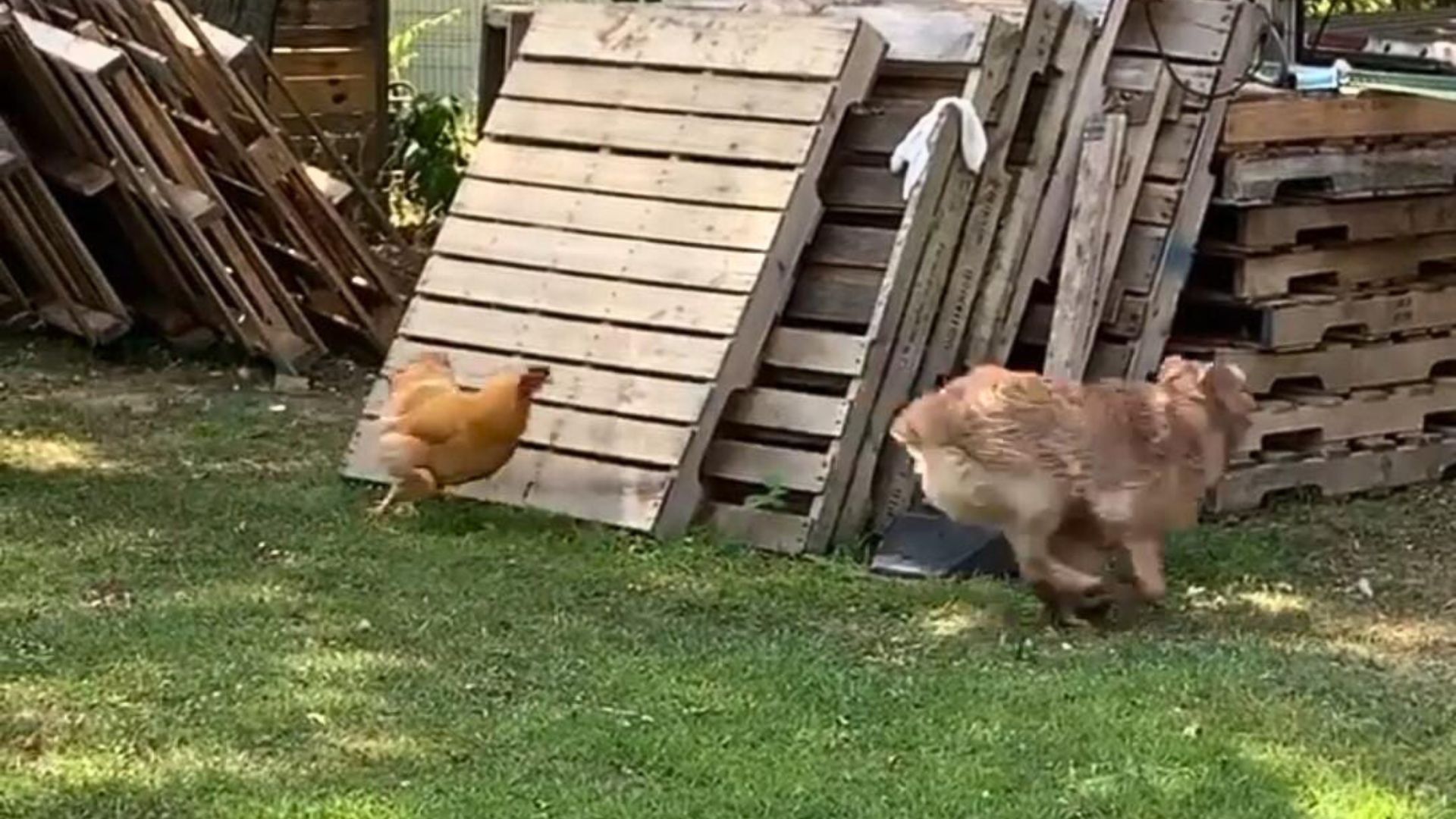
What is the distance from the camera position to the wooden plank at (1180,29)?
662cm

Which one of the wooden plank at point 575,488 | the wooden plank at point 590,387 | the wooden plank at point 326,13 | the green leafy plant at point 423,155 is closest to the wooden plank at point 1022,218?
the wooden plank at point 590,387

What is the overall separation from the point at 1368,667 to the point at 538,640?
180 centimetres

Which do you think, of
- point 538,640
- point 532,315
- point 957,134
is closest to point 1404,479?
point 957,134

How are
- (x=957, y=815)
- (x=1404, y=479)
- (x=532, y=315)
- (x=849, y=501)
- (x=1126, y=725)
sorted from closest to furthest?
(x=957, y=815) < (x=1126, y=725) < (x=849, y=501) < (x=532, y=315) < (x=1404, y=479)

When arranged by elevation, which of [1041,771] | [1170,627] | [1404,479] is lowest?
[1404,479]

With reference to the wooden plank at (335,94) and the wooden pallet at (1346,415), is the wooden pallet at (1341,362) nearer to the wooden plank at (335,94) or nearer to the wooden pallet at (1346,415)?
the wooden pallet at (1346,415)

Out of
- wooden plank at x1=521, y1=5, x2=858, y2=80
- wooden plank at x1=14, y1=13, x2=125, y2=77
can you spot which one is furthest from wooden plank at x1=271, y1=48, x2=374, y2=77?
wooden plank at x1=521, y1=5, x2=858, y2=80

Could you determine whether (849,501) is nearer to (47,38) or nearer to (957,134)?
(957,134)

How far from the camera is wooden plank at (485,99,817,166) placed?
635 cm

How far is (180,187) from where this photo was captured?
8.21m

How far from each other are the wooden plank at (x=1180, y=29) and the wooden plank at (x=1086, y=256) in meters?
0.34

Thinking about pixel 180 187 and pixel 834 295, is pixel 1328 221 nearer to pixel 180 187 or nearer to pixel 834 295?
pixel 834 295

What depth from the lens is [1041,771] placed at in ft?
13.9

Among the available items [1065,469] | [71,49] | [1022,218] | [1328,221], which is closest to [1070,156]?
[1022,218]
